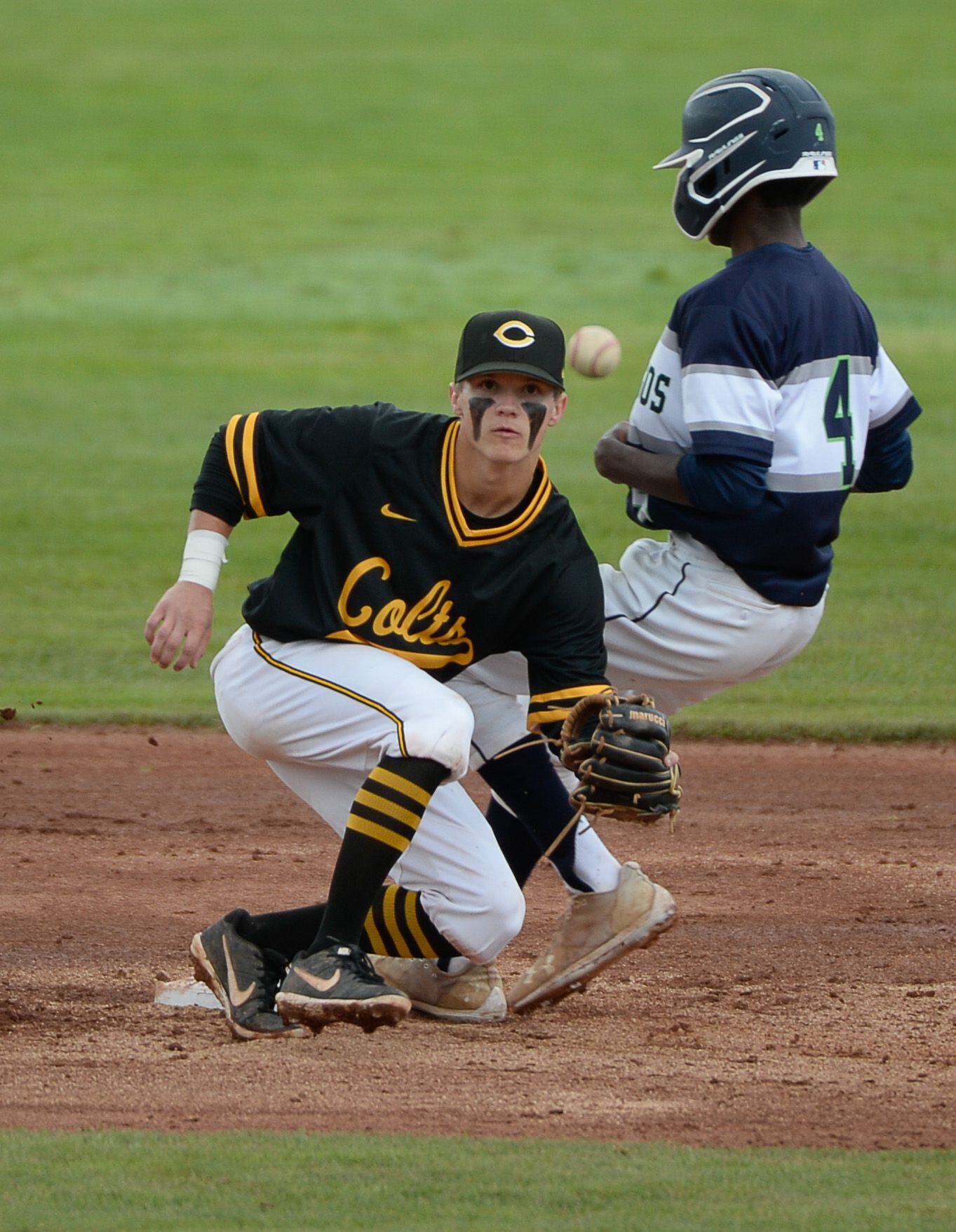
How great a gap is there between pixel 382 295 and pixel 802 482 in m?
16.6

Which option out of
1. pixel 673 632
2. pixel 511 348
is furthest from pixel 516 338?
pixel 673 632

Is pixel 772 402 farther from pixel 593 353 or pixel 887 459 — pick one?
pixel 593 353

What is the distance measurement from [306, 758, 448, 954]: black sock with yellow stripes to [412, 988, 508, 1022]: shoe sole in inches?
18.0

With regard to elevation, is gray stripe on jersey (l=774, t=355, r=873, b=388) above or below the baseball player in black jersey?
above

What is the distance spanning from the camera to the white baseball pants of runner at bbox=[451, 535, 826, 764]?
437cm

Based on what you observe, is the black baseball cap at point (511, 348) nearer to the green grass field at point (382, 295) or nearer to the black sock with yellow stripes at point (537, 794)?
the black sock with yellow stripes at point (537, 794)

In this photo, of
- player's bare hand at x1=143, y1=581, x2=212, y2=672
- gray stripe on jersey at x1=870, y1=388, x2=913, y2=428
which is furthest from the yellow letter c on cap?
gray stripe on jersey at x1=870, y1=388, x2=913, y2=428

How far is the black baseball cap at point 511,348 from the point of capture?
401 cm

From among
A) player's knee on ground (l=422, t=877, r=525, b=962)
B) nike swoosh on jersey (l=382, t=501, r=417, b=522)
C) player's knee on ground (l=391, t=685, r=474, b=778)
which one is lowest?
player's knee on ground (l=422, t=877, r=525, b=962)

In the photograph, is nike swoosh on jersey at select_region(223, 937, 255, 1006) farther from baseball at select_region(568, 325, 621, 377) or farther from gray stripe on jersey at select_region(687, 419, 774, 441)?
baseball at select_region(568, 325, 621, 377)

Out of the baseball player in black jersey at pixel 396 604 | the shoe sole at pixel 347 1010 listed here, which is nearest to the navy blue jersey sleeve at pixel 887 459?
the baseball player in black jersey at pixel 396 604

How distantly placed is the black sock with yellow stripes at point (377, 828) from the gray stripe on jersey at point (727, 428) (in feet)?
3.21

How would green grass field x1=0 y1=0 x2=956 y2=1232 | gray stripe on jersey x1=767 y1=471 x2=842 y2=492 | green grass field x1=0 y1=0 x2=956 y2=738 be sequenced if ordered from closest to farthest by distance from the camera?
green grass field x1=0 y1=0 x2=956 y2=1232 < gray stripe on jersey x1=767 y1=471 x2=842 y2=492 < green grass field x1=0 y1=0 x2=956 y2=738

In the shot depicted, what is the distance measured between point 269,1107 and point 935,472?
976cm
